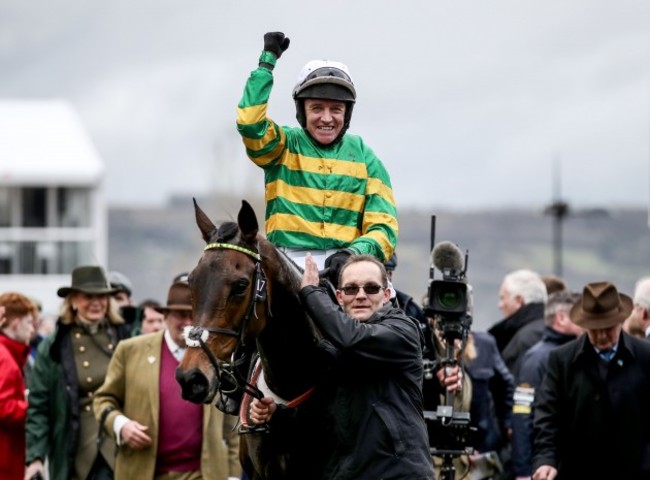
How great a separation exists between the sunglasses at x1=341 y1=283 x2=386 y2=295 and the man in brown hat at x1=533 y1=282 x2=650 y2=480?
314 cm

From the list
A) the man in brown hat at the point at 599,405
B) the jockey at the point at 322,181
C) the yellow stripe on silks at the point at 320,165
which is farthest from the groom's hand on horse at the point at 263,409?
the man in brown hat at the point at 599,405

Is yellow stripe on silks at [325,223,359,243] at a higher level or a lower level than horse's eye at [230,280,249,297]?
higher

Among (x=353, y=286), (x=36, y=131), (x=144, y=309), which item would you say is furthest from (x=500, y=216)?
(x=353, y=286)

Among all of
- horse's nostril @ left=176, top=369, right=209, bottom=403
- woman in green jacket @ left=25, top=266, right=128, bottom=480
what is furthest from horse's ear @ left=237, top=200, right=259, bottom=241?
woman in green jacket @ left=25, top=266, right=128, bottom=480

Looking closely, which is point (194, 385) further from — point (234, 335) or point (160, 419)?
point (160, 419)

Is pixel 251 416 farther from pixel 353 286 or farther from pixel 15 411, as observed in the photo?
pixel 15 411

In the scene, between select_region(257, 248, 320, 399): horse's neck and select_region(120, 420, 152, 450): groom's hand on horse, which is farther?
select_region(120, 420, 152, 450): groom's hand on horse

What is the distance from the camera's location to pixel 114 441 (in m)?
12.2

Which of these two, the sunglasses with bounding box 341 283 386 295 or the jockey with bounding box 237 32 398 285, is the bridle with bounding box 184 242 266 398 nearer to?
the sunglasses with bounding box 341 283 386 295

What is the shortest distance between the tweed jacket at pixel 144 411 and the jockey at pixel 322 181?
249 cm

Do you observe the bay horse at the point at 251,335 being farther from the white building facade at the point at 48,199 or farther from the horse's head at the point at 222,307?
the white building facade at the point at 48,199

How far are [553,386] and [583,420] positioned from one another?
1.07 ft

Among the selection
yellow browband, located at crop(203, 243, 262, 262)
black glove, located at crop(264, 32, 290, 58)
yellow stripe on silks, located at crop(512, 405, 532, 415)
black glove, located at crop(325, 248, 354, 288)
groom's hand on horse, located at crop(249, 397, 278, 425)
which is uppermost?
black glove, located at crop(264, 32, 290, 58)

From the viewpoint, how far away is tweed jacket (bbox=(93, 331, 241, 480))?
11.5 meters
